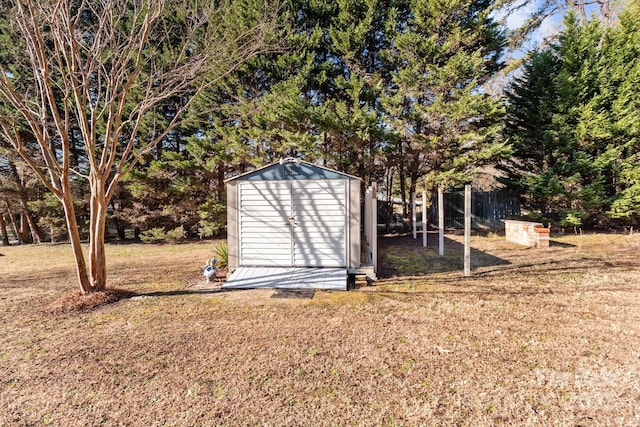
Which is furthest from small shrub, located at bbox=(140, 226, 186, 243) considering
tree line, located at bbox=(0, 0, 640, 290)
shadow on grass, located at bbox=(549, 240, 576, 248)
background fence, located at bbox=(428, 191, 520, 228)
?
shadow on grass, located at bbox=(549, 240, 576, 248)

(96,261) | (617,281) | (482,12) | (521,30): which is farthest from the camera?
(521,30)

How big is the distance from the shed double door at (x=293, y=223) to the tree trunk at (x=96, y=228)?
2.18m

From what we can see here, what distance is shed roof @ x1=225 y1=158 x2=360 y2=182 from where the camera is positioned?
544 centimetres

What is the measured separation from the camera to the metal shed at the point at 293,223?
5383mm

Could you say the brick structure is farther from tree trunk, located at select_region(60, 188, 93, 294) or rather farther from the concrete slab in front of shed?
tree trunk, located at select_region(60, 188, 93, 294)

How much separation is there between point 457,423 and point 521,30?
610 inches

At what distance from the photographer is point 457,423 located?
194 cm

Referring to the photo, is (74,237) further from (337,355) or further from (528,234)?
(528,234)

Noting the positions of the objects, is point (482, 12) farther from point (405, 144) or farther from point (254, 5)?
point (254, 5)

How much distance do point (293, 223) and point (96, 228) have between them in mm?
3110

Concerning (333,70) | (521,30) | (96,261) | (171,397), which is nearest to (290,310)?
(171,397)

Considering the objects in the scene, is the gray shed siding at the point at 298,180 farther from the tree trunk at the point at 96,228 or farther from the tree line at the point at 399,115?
the tree line at the point at 399,115

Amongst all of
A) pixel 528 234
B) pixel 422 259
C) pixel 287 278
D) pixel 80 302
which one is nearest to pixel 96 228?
pixel 80 302

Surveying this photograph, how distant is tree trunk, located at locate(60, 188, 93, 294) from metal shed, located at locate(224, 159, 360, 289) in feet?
6.90
